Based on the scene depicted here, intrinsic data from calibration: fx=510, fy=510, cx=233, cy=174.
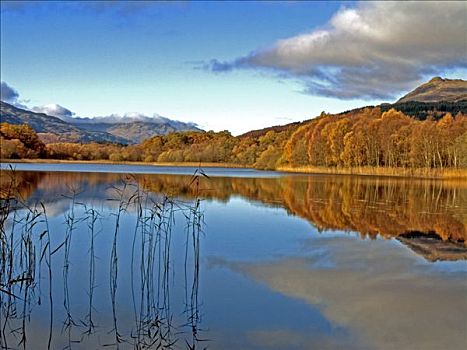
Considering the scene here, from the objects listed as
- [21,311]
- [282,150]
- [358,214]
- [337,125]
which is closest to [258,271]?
[21,311]

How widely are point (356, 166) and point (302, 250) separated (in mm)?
43084

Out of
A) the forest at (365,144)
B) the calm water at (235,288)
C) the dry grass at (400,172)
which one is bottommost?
the calm water at (235,288)

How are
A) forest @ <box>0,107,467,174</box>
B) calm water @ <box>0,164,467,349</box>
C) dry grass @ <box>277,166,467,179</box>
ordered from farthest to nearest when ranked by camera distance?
forest @ <box>0,107,467,174</box> < dry grass @ <box>277,166,467,179</box> < calm water @ <box>0,164,467,349</box>

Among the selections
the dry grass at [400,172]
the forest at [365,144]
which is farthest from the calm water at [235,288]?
the forest at [365,144]

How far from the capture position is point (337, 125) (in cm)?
5625

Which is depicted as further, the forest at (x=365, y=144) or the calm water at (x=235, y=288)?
the forest at (x=365, y=144)

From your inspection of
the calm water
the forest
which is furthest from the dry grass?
the calm water

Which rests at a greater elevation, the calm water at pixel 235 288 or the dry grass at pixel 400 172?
the dry grass at pixel 400 172

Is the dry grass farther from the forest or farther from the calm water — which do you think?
the calm water

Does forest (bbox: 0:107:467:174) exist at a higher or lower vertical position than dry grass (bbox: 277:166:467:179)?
higher

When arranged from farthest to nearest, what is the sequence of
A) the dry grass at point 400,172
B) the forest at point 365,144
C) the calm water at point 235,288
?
the forest at point 365,144, the dry grass at point 400,172, the calm water at point 235,288

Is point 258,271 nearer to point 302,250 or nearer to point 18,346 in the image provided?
point 302,250

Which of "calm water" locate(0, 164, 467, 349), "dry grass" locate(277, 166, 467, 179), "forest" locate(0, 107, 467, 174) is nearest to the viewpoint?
"calm water" locate(0, 164, 467, 349)

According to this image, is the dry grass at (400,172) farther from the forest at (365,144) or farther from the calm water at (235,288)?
the calm water at (235,288)
